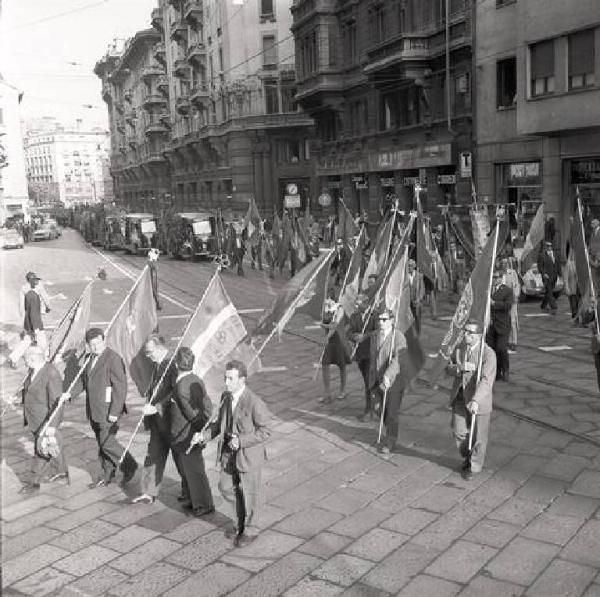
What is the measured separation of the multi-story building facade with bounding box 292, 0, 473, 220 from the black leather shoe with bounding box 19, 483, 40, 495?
23.3m

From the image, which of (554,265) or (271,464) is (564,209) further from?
(271,464)

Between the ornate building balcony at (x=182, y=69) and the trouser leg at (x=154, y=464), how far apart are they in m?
61.0

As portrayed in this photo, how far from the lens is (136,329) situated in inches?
357

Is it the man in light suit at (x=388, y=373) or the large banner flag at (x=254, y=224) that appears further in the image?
the large banner flag at (x=254, y=224)

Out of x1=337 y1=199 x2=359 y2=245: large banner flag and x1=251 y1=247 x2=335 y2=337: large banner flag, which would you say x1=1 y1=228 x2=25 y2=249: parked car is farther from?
x1=251 y1=247 x2=335 y2=337: large banner flag

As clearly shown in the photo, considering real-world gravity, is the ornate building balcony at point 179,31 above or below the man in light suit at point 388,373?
above

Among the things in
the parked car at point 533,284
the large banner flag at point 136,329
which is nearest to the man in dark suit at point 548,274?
the parked car at point 533,284

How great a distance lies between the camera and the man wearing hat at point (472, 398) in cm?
789

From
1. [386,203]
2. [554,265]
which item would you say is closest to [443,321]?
[554,265]

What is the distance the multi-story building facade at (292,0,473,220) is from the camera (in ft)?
101

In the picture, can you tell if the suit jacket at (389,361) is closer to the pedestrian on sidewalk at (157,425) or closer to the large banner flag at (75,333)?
the pedestrian on sidewalk at (157,425)

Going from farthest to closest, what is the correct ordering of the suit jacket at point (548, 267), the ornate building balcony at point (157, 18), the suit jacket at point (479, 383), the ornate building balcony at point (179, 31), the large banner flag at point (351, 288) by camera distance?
the ornate building balcony at point (157, 18) < the ornate building balcony at point (179, 31) < the suit jacket at point (548, 267) < the large banner flag at point (351, 288) < the suit jacket at point (479, 383)

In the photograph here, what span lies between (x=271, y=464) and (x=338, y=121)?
3534 cm

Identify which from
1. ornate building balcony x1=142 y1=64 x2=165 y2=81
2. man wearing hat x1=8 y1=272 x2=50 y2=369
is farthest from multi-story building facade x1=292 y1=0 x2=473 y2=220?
ornate building balcony x1=142 y1=64 x2=165 y2=81
